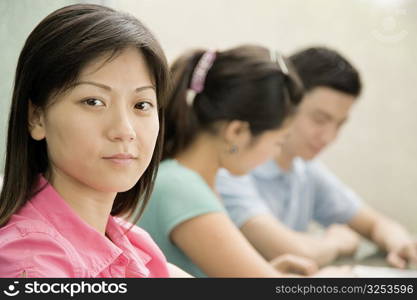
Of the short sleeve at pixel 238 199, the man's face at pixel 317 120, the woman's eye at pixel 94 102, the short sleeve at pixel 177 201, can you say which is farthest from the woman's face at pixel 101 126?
the man's face at pixel 317 120

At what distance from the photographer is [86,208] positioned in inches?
28.3

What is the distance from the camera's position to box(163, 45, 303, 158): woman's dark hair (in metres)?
1.17

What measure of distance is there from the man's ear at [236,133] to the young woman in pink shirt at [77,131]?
45cm

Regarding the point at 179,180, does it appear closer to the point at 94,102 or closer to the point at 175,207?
the point at 175,207

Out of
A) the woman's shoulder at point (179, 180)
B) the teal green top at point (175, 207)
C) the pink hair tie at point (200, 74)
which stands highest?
the pink hair tie at point (200, 74)

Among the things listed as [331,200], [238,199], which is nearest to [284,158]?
[331,200]

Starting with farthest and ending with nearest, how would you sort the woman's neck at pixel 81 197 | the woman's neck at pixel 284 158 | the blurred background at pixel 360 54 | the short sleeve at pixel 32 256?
the blurred background at pixel 360 54
the woman's neck at pixel 284 158
the woman's neck at pixel 81 197
the short sleeve at pixel 32 256

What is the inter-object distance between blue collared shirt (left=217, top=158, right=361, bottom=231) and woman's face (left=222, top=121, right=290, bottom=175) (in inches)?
8.2

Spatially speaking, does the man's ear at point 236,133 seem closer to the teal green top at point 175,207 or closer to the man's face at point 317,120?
the teal green top at point 175,207

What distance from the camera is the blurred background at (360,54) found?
1859 mm

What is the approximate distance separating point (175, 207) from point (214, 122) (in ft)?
0.66

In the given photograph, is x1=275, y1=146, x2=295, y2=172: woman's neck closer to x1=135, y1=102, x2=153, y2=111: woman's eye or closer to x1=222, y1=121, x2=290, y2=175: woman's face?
x1=222, y1=121, x2=290, y2=175: woman's face

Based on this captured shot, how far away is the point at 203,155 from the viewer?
119 centimetres

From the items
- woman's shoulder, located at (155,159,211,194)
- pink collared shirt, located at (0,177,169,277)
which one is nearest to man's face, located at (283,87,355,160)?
woman's shoulder, located at (155,159,211,194)
